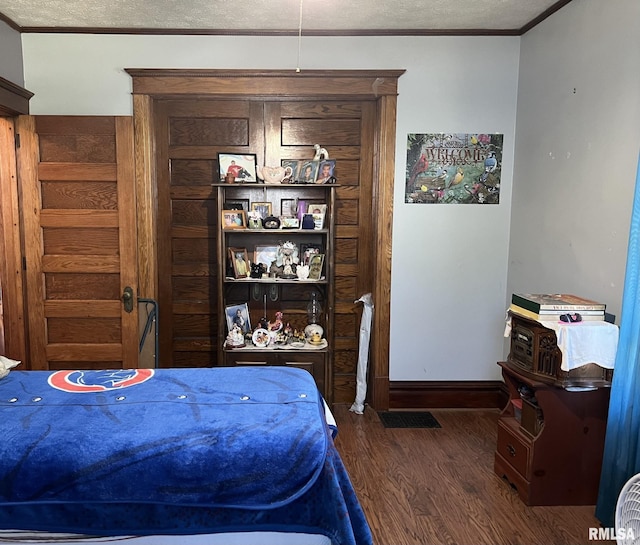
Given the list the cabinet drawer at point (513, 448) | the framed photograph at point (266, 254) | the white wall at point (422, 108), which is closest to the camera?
the cabinet drawer at point (513, 448)

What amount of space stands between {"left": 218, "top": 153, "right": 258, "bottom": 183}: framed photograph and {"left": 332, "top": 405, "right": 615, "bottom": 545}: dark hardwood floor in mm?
1923

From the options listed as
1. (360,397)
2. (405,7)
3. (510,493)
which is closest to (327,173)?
(405,7)

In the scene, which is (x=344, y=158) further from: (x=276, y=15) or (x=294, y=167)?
(x=276, y=15)

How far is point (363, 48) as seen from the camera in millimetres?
3553

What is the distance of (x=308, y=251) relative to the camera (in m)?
3.70

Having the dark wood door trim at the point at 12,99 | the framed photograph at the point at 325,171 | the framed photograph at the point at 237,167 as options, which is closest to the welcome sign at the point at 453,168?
the framed photograph at the point at 325,171

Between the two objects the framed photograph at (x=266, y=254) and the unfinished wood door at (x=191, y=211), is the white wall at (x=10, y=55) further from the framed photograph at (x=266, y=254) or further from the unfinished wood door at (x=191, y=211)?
the framed photograph at (x=266, y=254)

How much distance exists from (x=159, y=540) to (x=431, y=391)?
8.52 feet

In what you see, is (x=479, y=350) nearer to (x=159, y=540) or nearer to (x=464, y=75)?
(x=464, y=75)

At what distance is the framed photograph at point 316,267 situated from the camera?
11.9 feet

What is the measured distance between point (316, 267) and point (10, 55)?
2.57 meters

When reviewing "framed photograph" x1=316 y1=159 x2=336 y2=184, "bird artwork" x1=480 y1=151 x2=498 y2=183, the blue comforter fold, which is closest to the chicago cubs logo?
the blue comforter fold

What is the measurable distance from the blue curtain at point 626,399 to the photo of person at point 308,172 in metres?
2.05

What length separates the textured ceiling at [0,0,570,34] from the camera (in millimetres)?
3059
